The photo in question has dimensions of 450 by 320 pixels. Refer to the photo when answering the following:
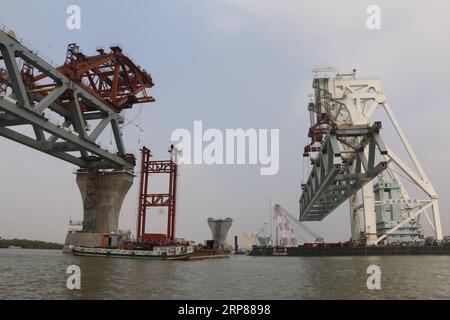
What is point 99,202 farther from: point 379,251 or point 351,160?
point 379,251

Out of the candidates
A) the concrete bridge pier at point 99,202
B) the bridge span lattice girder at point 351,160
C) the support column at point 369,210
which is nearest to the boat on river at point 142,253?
the concrete bridge pier at point 99,202

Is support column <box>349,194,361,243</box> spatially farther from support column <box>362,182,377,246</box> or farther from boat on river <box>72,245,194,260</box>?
boat on river <box>72,245,194,260</box>

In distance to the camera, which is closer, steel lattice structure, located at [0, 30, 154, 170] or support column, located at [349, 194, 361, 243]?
steel lattice structure, located at [0, 30, 154, 170]

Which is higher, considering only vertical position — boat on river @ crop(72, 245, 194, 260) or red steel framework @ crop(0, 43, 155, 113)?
red steel framework @ crop(0, 43, 155, 113)

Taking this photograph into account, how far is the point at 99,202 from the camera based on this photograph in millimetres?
63656

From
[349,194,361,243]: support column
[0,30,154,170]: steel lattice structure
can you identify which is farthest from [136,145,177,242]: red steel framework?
[349,194,361,243]: support column

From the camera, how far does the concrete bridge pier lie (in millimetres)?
62531

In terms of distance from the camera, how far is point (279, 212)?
146 m

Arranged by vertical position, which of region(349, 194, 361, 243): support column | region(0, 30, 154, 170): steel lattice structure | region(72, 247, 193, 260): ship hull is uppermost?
region(0, 30, 154, 170): steel lattice structure

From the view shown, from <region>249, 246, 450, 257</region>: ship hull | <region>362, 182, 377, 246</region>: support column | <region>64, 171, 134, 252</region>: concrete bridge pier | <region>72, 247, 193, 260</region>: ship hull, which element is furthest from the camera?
<region>249, 246, 450, 257</region>: ship hull

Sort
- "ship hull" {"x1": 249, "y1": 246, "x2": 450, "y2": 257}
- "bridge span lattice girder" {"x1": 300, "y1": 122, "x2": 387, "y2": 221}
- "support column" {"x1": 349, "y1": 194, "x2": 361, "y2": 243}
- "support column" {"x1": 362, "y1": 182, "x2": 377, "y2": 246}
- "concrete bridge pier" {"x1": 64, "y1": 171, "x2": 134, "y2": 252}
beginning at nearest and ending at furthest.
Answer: "bridge span lattice girder" {"x1": 300, "y1": 122, "x2": 387, "y2": 221} < "concrete bridge pier" {"x1": 64, "y1": 171, "x2": 134, "y2": 252} < "support column" {"x1": 362, "y1": 182, "x2": 377, "y2": 246} < "ship hull" {"x1": 249, "y1": 246, "x2": 450, "y2": 257} < "support column" {"x1": 349, "y1": 194, "x2": 361, "y2": 243}

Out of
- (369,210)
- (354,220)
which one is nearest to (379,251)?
(369,210)
